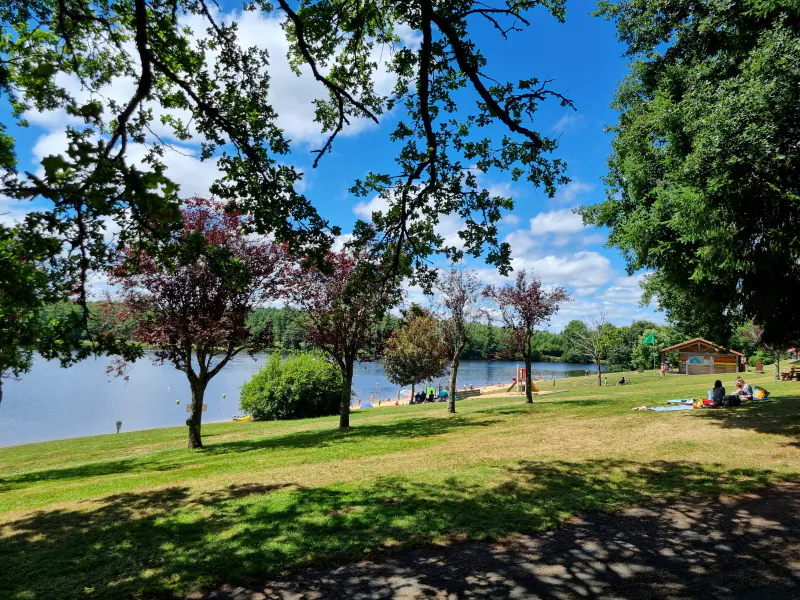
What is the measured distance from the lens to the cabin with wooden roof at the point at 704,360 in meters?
44.5

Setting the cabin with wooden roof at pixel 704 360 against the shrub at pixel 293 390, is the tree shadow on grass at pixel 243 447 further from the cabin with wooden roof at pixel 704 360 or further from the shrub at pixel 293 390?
the cabin with wooden roof at pixel 704 360

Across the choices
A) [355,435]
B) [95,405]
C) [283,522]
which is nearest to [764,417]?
[355,435]

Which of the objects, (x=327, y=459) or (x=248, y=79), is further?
(x=327, y=459)

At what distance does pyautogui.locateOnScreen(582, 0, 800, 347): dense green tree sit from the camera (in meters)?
8.50

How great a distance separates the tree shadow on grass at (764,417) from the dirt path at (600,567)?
246 inches

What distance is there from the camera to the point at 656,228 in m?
11.2

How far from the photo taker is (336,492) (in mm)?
7617

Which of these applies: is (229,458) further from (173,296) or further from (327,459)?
(173,296)

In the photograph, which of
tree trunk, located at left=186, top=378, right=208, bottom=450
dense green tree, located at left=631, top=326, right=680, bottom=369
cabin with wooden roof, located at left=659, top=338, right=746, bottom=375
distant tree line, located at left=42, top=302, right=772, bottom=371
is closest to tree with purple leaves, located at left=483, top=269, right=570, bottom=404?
distant tree line, located at left=42, top=302, right=772, bottom=371

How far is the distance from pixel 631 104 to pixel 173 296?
15.2m

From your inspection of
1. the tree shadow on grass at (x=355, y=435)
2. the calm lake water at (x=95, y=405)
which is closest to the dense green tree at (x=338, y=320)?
the tree shadow on grass at (x=355, y=435)

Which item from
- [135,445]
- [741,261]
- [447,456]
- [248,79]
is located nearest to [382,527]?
[447,456]

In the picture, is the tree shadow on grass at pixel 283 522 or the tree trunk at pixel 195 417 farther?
the tree trunk at pixel 195 417

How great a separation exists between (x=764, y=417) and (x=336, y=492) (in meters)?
12.7
